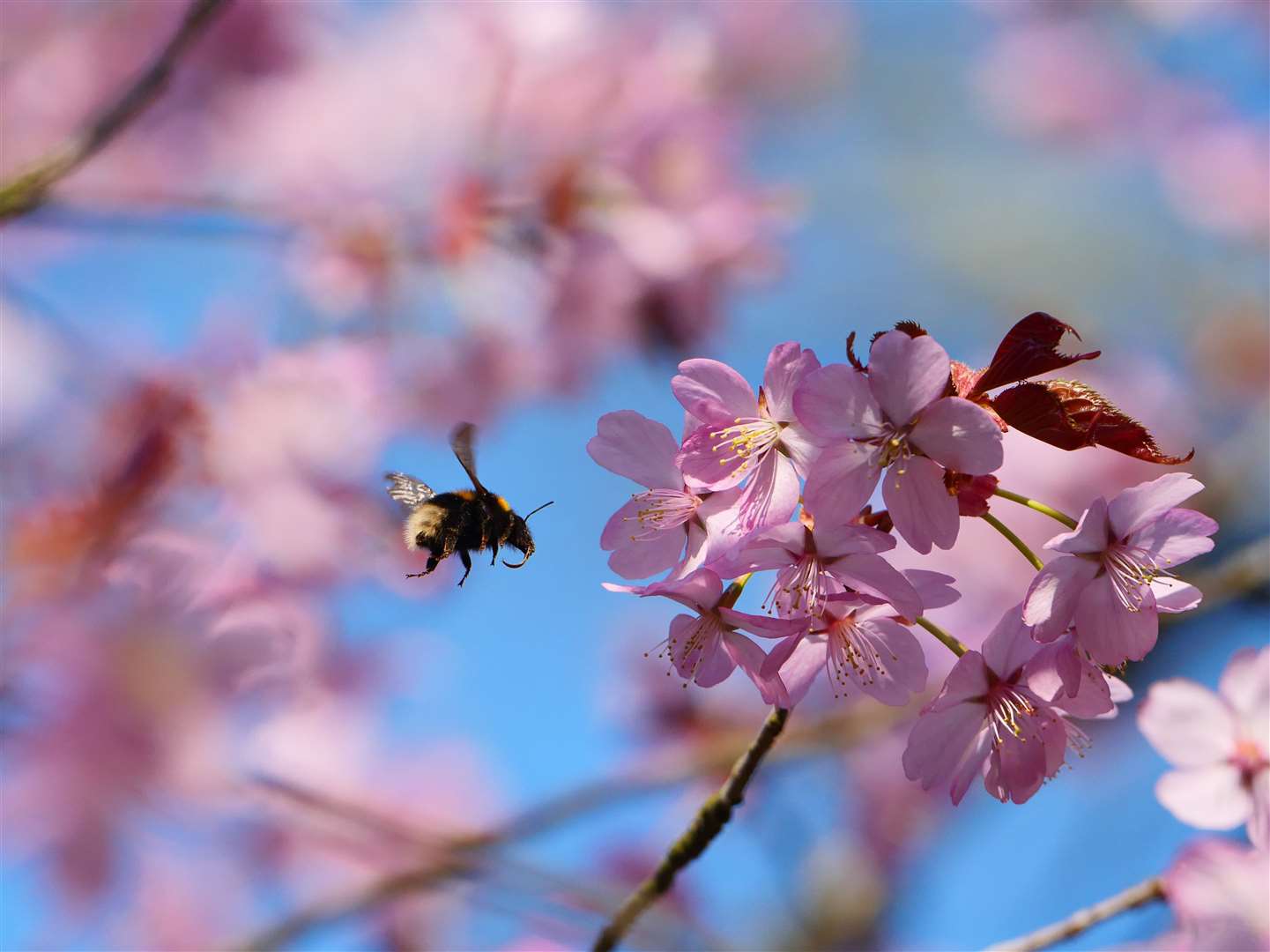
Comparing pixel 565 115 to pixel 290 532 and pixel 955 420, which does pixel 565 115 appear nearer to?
pixel 290 532

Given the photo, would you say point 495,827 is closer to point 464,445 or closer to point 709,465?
point 464,445

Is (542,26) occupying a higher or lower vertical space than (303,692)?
higher

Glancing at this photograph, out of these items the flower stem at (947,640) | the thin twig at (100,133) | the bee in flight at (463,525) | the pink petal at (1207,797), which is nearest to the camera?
the flower stem at (947,640)

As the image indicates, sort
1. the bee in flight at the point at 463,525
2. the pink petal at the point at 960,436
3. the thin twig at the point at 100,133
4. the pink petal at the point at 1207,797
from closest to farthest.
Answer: the pink petal at the point at 960,436
the thin twig at the point at 100,133
the pink petal at the point at 1207,797
the bee in flight at the point at 463,525

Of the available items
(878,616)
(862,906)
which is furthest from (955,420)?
(862,906)

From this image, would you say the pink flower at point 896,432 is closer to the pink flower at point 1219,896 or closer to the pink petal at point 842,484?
the pink petal at point 842,484

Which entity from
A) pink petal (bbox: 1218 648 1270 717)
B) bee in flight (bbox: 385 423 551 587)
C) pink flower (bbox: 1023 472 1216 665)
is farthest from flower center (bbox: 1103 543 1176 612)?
bee in flight (bbox: 385 423 551 587)

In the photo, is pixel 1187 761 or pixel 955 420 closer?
pixel 955 420

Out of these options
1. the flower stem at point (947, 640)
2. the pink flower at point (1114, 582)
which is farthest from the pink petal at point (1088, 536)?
the flower stem at point (947, 640)
